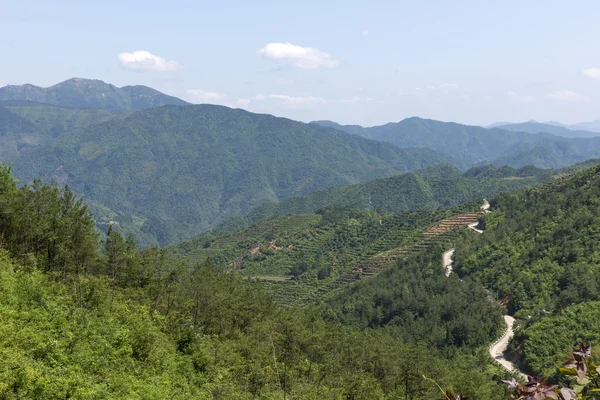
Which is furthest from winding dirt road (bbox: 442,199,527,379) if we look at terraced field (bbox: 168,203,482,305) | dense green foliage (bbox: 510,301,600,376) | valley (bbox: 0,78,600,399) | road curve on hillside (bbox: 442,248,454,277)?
terraced field (bbox: 168,203,482,305)

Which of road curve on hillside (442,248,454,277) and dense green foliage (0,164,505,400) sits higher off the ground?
dense green foliage (0,164,505,400)

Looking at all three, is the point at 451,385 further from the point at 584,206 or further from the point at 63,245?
the point at 584,206

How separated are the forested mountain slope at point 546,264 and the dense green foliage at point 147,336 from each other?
1397 cm

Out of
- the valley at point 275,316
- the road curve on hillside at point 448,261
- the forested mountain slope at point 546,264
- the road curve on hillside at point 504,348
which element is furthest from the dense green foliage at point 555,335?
the road curve on hillside at point 448,261

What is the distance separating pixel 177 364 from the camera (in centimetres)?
3725

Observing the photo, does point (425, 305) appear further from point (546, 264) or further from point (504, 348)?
point (546, 264)

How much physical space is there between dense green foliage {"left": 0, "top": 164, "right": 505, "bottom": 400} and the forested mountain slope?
45.8 ft

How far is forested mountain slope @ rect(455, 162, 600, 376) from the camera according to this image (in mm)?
71625

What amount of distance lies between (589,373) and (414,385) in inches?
1948

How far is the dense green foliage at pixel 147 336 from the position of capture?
85.4 ft

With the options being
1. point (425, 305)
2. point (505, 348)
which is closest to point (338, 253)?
point (425, 305)

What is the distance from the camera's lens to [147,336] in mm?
35875

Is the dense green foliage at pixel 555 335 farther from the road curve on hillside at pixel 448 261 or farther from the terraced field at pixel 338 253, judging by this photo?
the terraced field at pixel 338 253

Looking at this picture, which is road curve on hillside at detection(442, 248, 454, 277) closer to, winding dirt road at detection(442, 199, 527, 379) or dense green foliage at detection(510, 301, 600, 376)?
winding dirt road at detection(442, 199, 527, 379)
